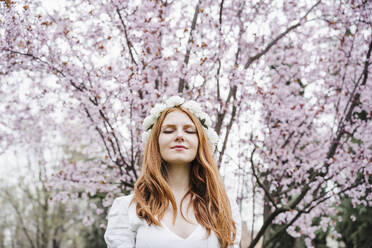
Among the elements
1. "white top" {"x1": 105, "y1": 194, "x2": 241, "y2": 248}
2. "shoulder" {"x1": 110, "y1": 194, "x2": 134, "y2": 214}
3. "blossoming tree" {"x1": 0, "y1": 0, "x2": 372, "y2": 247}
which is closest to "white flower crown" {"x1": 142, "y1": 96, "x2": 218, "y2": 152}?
"shoulder" {"x1": 110, "y1": 194, "x2": 134, "y2": 214}

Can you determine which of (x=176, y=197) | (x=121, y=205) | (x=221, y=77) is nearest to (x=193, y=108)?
(x=176, y=197)

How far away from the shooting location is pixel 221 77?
379cm

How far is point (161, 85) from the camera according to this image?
402 centimetres

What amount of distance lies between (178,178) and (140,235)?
15.7 inches

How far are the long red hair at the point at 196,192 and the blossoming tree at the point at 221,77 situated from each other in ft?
4.29

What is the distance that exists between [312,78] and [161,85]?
2208 mm

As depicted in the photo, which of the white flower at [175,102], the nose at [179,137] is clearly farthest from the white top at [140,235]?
the white flower at [175,102]

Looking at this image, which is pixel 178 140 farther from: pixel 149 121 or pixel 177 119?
pixel 149 121

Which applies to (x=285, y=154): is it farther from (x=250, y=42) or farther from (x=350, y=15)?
(x=350, y=15)

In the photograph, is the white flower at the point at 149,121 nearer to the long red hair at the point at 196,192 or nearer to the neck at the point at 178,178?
the long red hair at the point at 196,192

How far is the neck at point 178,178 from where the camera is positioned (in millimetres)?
1970

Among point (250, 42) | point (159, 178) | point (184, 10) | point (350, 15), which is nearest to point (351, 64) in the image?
point (350, 15)

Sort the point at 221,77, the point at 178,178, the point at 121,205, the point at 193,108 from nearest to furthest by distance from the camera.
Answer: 1. the point at 121,205
2. the point at 178,178
3. the point at 193,108
4. the point at 221,77

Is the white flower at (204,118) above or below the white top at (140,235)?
above
